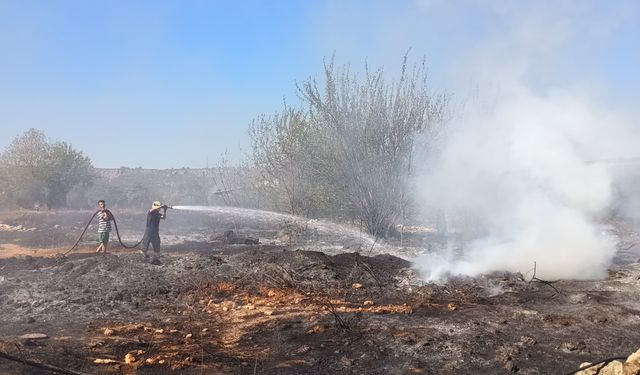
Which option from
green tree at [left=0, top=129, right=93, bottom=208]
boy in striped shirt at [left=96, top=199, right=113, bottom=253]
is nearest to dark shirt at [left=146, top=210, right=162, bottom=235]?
boy in striped shirt at [left=96, top=199, right=113, bottom=253]

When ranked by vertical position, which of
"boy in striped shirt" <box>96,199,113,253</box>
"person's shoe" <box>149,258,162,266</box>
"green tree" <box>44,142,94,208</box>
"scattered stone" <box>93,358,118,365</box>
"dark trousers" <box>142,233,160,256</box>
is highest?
"green tree" <box>44,142,94,208</box>

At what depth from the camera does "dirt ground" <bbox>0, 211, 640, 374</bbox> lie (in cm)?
627

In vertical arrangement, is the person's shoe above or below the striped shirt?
below

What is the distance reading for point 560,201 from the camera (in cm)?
1181

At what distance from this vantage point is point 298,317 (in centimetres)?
818

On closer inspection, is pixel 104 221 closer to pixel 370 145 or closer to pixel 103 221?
pixel 103 221

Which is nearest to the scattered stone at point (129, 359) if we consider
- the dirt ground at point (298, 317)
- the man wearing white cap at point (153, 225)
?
the dirt ground at point (298, 317)

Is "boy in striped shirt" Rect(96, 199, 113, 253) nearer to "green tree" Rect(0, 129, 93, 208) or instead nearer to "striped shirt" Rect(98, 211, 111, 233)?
"striped shirt" Rect(98, 211, 111, 233)

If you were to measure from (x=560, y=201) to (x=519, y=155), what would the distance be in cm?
138

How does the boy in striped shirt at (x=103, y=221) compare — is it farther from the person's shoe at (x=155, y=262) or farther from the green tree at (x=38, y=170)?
the green tree at (x=38, y=170)

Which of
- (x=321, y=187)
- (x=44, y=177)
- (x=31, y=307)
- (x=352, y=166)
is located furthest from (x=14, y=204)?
(x=31, y=307)

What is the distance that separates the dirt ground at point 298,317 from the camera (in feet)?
20.6

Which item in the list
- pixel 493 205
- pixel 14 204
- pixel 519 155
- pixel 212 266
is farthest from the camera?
pixel 14 204

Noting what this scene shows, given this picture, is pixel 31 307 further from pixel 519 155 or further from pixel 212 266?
pixel 519 155
